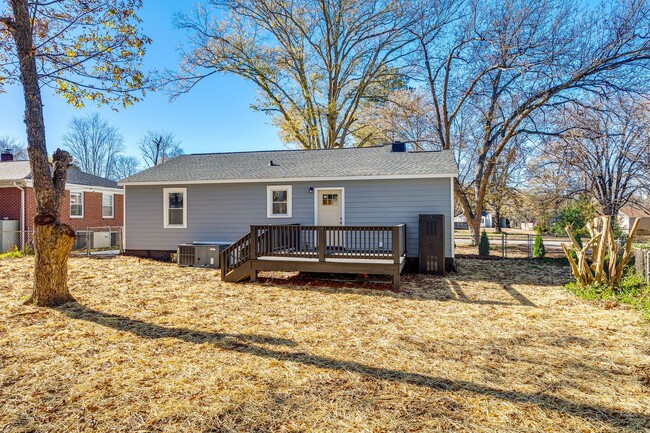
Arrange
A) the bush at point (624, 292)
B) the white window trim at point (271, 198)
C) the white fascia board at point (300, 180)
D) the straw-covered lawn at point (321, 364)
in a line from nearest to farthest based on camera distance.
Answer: the straw-covered lawn at point (321, 364) < the bush at point (624, 292) < the white fascia board at point (300, 180) < the white window trim at point (271, 198)

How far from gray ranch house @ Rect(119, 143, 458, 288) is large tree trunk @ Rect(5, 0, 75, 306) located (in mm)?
3316

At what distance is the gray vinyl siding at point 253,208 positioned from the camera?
9.42m

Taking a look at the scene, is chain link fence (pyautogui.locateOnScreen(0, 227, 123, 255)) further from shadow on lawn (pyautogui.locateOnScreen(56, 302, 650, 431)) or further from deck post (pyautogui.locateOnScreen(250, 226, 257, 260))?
shadow on lawn (pyautogui.locateOnScreen(56, 302, 650, 431))

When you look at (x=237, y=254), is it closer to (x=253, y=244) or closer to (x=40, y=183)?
(x=253, y=244)

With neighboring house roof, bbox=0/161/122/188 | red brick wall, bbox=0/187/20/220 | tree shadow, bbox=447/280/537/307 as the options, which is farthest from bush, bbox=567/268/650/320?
red brick wall, bbox=0/187/20/220

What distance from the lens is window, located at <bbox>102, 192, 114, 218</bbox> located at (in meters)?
17.0

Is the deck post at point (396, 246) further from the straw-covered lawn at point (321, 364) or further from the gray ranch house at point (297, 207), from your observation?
the straw-covered lawn at point (321, 364)

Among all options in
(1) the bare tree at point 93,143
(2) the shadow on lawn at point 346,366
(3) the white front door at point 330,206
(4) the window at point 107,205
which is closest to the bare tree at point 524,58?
(3) the white front door at point 330,206

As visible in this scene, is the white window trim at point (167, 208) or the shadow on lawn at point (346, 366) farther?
the white window trim at point (167, 208)

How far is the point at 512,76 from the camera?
14750 mm

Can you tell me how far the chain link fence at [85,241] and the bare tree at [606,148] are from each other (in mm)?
18903

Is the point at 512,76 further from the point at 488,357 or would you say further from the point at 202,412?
the point at 202,412

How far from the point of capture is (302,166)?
10977mm

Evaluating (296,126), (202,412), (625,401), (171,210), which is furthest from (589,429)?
(296,126)
